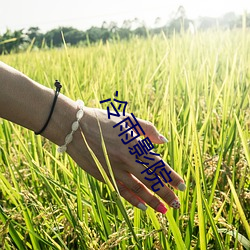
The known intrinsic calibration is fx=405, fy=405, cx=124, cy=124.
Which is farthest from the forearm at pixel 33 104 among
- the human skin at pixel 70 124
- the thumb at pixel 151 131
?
the thumb at pixel 151 131

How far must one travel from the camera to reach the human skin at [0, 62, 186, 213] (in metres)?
0.73

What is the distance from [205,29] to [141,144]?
124 inches

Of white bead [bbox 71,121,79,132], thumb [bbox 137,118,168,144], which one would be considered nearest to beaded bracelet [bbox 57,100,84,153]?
white bead [bbox 71,121,79,132]

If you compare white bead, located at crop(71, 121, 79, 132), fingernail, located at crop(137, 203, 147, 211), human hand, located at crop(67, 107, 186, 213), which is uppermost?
white bead, located at crop(71, 121, 79, 132)

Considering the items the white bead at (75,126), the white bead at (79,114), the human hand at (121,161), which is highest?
the white bead at (79,114)

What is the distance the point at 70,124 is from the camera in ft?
2.48

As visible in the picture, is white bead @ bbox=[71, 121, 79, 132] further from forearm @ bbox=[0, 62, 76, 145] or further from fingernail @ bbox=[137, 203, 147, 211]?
fingernail @ bbox=[137, 203, 147, 211]

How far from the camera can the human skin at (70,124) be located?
28.6 inches

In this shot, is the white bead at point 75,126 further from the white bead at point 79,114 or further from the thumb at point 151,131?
the thumb at point 151,131

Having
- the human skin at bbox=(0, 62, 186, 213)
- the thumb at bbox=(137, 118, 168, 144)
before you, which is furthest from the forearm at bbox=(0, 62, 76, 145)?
the thumb at bbox=(137, 118, 168, 144)

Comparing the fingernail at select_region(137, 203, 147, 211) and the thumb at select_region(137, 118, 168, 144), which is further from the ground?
the thumb at select_region(137, 118, 168, 144)

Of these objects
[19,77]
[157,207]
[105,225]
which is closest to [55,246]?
[105,225]

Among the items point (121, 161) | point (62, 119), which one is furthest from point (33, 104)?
point (121, 161)

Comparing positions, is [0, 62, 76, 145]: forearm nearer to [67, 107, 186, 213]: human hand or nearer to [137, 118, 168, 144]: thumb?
[67, 107, 186, 213]: human hand
